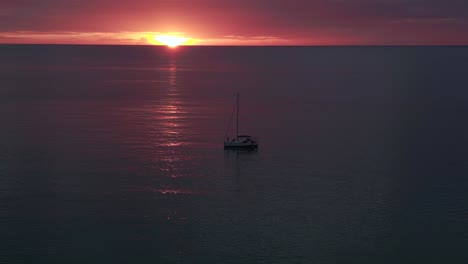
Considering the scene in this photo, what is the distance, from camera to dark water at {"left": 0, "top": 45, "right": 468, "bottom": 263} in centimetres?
4931

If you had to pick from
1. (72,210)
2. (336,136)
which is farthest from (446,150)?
(72,210)

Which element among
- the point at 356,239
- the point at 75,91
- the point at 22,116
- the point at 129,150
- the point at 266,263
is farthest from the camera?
the point at 75,91

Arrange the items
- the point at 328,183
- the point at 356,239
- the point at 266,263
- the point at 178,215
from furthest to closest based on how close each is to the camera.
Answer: the point at 328,183 → the point at 178,215 → the point at 356,239 → the point at 266,263

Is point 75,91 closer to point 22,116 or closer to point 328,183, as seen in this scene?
point 22,116

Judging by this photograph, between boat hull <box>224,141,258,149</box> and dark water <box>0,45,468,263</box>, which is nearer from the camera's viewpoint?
dark water <box>0,45,468,263</box>

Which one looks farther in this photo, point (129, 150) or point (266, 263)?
point (129, 150)

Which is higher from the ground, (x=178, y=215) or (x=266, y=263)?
(x=178, y=215)

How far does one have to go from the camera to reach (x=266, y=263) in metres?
46.3

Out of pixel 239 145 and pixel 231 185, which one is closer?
pixel 231 185

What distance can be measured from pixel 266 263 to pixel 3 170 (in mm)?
36914

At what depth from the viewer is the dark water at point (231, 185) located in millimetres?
49312

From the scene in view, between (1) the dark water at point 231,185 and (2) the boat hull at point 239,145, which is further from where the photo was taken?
(2) the boat hull at point 239,145

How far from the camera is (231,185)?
66188 millimetres

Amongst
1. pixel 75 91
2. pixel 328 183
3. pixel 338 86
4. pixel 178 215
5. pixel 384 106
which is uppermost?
pixel 338 86
